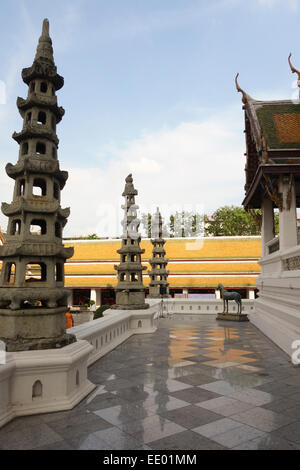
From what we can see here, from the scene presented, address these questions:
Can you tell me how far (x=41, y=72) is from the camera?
21.3 ft

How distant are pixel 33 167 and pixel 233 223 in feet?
159

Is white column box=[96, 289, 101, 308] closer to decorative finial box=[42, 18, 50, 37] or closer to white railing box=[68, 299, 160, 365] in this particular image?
white railing box=[68, 299, 160, 365]

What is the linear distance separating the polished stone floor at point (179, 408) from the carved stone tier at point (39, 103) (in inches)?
216

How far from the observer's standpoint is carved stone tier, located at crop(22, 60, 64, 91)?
21.2 ft

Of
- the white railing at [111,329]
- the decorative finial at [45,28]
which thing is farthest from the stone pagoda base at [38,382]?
the decorative finial at [45,28]

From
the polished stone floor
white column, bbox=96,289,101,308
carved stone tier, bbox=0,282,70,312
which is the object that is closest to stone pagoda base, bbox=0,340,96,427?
the polished stone floor

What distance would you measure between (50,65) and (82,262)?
31.1 meters

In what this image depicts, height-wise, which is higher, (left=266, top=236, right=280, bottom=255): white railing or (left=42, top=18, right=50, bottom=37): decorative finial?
(left=42, top=18, right=50, bottom=37): decorative finial

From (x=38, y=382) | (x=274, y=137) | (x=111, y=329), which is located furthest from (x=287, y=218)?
(x=38, y=382)

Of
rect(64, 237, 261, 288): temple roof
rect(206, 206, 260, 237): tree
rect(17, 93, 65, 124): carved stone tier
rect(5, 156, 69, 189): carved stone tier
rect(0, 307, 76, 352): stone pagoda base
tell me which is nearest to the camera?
rect(0, 307, 76, 352): stone pagoda base

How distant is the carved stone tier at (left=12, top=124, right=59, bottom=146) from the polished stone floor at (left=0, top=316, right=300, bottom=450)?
4.84 m

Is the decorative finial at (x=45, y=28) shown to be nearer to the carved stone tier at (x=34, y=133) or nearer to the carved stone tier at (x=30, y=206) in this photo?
the carved stone tier at (x=34, y=133)

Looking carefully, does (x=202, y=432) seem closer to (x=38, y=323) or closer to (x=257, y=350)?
(x=38, y=323)

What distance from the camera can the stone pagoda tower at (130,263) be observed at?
554 inches
